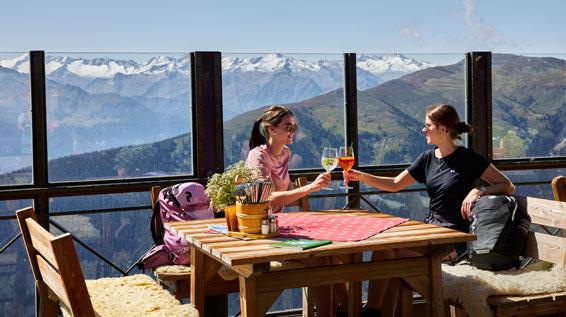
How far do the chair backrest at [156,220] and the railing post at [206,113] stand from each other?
398 millimetres

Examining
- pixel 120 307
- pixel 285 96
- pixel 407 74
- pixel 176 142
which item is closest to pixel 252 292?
pixel 120 307

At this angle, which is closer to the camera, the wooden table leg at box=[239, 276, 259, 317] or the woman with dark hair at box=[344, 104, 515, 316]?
the wooden table leg at box=[239, 276, 259, 317]

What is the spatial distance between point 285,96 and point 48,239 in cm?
281

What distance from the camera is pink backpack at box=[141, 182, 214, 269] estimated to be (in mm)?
4312

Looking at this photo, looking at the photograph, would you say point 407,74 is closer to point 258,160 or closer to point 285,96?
point 285,96

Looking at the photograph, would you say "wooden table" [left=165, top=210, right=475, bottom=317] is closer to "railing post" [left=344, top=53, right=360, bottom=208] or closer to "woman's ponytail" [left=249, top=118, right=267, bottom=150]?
"woman's ponytail" [left=249, top=118, right=267, bottom=150]

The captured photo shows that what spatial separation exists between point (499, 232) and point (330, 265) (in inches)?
39.3

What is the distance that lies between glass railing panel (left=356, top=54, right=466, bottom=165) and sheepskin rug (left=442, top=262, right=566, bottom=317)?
155cm

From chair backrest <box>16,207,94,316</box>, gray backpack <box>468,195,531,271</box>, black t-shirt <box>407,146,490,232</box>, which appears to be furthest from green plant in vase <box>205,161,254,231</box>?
black t-shirt <box>407,146,490,232</box>

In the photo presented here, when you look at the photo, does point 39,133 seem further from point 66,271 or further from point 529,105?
point 529,105

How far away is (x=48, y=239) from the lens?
106 inches

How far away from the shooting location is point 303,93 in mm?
5328

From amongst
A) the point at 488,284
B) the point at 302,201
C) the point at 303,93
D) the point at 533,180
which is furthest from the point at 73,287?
the point at 533,180

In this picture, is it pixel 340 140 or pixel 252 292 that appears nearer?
pixel 252 292
